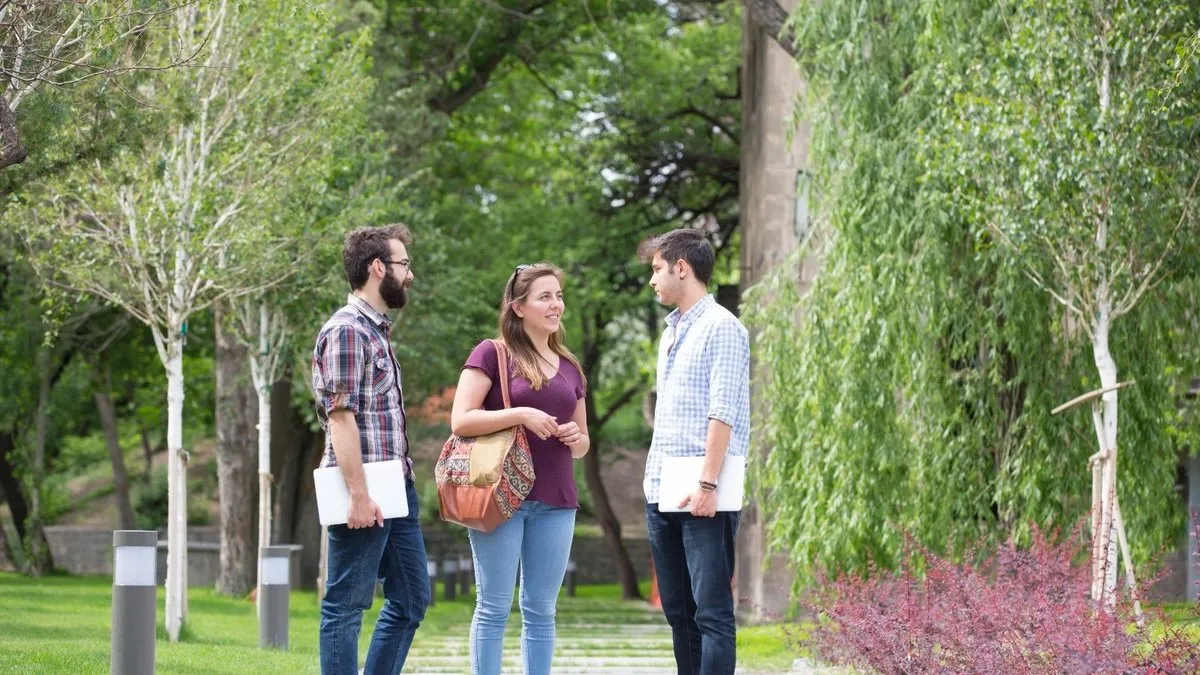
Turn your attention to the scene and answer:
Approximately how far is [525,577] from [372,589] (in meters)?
0.60

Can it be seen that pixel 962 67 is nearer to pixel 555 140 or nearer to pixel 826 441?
pixel 826 441

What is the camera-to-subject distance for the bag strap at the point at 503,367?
653cm

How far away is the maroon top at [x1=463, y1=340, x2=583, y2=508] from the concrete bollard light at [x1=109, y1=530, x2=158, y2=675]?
219cm

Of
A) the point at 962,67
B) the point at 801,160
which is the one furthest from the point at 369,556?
the point at 801,160

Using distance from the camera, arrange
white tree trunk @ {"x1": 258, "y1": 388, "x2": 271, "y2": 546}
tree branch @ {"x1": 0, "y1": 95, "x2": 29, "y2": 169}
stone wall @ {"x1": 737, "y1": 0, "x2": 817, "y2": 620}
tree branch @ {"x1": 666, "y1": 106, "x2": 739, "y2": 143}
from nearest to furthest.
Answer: tree branch @ {"x1": 0, "y1": 95, "x2": 29, "y2": 169} → white tree trunk @ {"x1": 258, "y1": 388, "x2": 271, "y2": 546} → stone wall @ {"x1": 737, "y1": 0, "x2": 817, "y2": 620} → tree branch @ {"x1": 666, "y1": 106, "x2": 739, "y2": 143}

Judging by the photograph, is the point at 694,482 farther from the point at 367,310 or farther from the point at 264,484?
the point at 264,484

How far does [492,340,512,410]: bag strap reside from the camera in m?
6.53

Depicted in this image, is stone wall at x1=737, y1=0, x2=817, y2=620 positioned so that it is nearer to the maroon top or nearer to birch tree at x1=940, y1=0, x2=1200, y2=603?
birch tree at x1=940, y1=0, x2=1200, y2=603

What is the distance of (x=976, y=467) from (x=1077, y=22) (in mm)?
3635

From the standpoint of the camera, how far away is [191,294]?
12.8 meters

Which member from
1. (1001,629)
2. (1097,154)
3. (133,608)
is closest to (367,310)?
(133,608)

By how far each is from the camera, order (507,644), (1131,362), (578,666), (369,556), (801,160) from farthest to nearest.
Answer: (801,160) < (507,644) < (1131,362) < (578,666) < (369,556)

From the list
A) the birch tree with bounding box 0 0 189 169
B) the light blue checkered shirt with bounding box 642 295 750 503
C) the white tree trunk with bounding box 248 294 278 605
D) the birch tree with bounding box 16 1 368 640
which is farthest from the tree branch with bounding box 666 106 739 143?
the light blue checkered shirt with bounding box 642 295 750 503

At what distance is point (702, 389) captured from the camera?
22.0 feet
